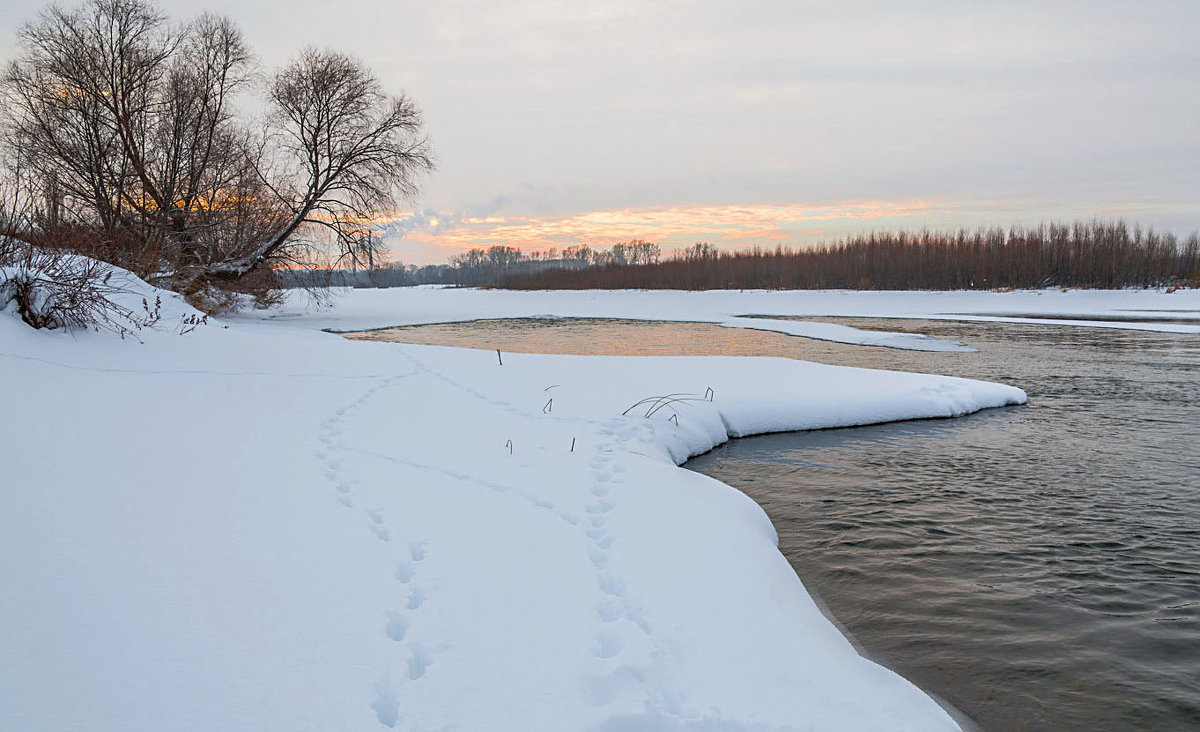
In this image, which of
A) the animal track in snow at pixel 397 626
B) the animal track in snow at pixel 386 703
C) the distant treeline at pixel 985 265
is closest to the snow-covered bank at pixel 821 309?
the distant treeline at pixel 985 265

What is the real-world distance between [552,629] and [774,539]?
216 cm

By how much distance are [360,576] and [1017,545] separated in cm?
425

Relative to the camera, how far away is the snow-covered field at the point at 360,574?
2.28m

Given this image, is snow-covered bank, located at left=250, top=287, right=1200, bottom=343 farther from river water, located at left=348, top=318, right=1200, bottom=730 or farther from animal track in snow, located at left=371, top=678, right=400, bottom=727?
animal track in snow, located at left=371, top=678, right=400, bottom=727

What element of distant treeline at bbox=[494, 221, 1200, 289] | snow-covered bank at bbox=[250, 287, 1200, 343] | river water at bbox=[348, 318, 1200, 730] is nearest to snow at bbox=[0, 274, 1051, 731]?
river water at bbox=[348, 318, 1200, 730]

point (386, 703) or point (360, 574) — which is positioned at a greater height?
point (360, 574)

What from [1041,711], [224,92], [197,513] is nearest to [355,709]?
[197,513]

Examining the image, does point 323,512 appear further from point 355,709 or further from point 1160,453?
point 1160,453

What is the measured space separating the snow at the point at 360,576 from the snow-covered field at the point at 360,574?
1cm

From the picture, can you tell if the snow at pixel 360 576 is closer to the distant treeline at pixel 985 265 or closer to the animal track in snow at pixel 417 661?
the animal track in snow at pixel 417 661

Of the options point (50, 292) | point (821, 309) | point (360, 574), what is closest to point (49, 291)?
point (50, 292)

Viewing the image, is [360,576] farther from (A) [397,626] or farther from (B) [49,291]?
(B) [49,291]

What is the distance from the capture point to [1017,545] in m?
4.62

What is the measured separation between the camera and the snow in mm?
2281
